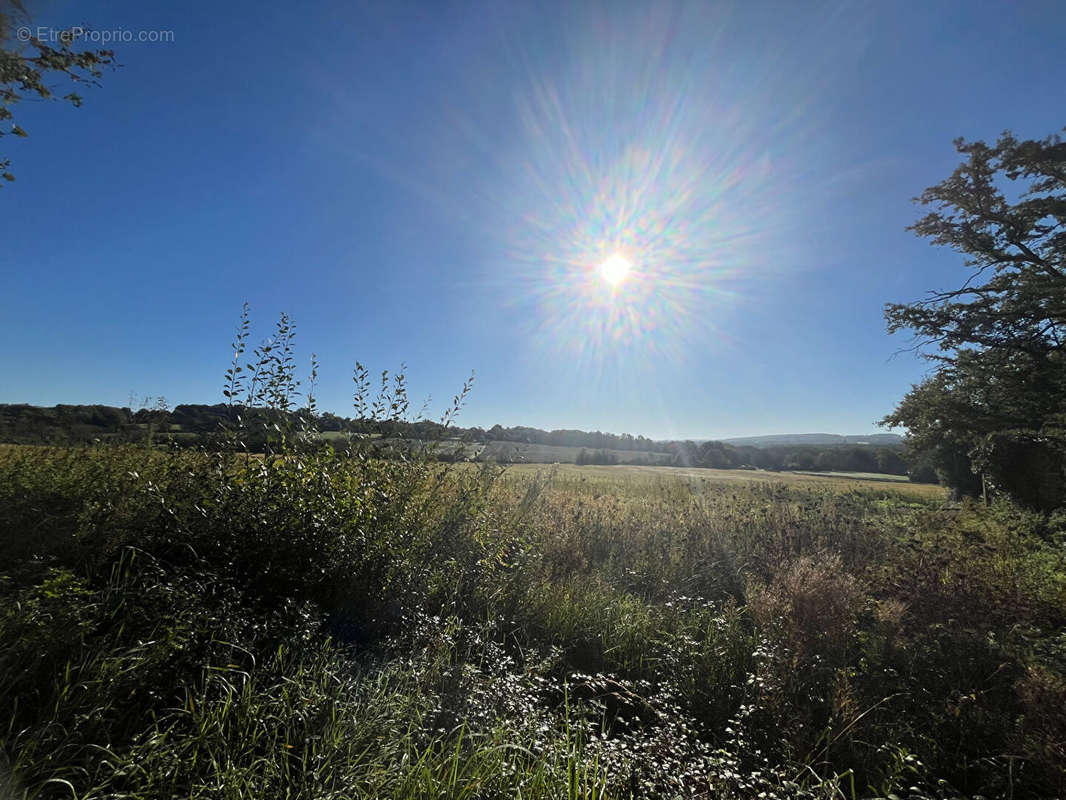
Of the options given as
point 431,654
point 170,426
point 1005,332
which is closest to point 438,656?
point 431,654

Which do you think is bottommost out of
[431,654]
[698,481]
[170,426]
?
[698,481]

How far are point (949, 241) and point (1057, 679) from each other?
17.8 meters

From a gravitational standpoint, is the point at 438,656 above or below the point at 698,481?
above

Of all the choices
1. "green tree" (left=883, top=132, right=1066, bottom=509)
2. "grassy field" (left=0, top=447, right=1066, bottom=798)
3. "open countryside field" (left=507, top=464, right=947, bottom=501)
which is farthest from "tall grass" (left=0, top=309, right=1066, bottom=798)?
"green tree" (left=883, top=132, right=1066, bottom=509)

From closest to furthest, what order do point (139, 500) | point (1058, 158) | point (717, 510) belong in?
point (139, 500)
point (717, 510)
point (1058, 158)

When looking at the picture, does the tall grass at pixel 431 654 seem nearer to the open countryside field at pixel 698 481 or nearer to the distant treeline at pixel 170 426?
the distant treeline at pixel 170 426

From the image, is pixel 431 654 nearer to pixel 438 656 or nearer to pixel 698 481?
pixel 438 656

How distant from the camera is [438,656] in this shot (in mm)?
3047

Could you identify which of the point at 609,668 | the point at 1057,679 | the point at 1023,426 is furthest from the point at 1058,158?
the point at 609,668

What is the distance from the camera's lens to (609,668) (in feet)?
12.7

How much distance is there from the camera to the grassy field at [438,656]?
197 cm

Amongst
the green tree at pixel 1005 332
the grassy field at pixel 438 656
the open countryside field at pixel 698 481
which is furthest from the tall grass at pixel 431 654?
the green tree at pixel 1005 332

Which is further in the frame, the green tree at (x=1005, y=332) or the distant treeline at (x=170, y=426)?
Answer: the green tree at (x=1005, y=332)

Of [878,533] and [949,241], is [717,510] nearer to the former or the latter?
[878,533]
